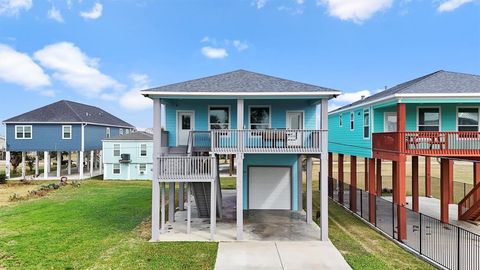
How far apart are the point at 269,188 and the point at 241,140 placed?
6.14 metres

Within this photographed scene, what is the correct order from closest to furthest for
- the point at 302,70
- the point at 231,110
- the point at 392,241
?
1. the point at 392,241
2. the point at 231,110
3. the point at 302,70

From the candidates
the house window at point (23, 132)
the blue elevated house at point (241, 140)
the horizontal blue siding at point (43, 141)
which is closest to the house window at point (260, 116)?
the blue elevated house at point (241, 140)

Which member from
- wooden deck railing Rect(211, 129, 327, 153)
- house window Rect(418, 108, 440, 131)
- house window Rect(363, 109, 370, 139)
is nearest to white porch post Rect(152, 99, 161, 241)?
wooden deck railing Rect(211, 129, 327, 153)

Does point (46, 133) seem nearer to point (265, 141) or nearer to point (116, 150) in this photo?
point (116, 150)

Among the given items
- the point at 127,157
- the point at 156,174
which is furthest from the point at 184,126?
the point at 127,157

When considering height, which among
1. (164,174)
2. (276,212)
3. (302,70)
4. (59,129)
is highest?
(302,70)

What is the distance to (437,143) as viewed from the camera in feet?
44.1

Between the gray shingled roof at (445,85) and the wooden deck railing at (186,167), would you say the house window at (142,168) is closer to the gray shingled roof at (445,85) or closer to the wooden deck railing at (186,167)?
the wooden deck railing at (186,167)

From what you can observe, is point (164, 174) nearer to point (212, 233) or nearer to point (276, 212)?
point (212, 233)

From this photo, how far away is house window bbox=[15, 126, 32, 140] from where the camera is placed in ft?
106

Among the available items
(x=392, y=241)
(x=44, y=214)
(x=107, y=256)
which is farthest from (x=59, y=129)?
(x=392, y=241)

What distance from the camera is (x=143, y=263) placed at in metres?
10.3

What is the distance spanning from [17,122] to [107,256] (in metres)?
28.2

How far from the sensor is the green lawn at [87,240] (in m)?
10.3
